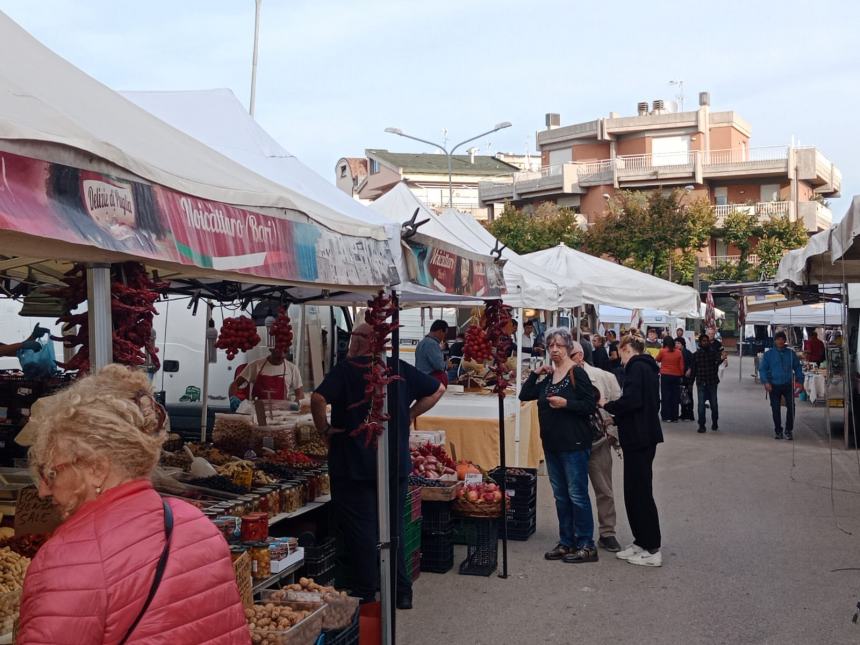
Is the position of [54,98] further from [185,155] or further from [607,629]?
[607,629]

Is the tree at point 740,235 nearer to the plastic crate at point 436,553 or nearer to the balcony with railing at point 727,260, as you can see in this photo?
the balcony with railing at point 727,260

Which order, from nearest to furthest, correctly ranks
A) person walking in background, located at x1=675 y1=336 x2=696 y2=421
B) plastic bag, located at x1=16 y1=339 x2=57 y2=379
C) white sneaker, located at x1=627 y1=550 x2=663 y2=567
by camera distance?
white sneaker, located at x1=627 y1=550 x2=663 y2=567 → plastic bag, located at x1=16 y1=339 x2=57 y2=379 → person walking in background, located at x1=675 y1=336 x2=696 y2=421

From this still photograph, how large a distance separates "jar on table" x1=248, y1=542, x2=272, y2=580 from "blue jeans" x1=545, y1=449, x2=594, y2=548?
11.0 feet

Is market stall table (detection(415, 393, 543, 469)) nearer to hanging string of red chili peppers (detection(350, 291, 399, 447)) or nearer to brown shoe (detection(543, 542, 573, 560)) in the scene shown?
brown shoe (detection(543, 542, 573, 560))

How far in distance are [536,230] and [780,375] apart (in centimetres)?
4241

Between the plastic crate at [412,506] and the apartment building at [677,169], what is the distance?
53.8m

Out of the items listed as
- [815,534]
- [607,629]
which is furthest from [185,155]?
[815,534]

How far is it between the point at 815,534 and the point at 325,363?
364 inches

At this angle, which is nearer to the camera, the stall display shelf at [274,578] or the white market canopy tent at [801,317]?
the stall display shelf at [274,578]

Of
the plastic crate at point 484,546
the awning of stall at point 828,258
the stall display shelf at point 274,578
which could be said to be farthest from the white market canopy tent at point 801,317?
the stall display shelf at point 274,578

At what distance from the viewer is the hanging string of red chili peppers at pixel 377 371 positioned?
5.96m

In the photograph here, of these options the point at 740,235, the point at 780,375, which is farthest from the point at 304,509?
the point at 740,235

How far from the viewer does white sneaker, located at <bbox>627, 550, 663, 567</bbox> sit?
8.18 m

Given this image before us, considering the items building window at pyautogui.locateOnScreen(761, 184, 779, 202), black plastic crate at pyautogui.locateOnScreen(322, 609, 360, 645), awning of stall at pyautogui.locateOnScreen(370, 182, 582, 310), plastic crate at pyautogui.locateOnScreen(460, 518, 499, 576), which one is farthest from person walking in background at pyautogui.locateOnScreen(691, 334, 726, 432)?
building window at pyautogui.locateOnScreen(761, 184, 779, 202)
